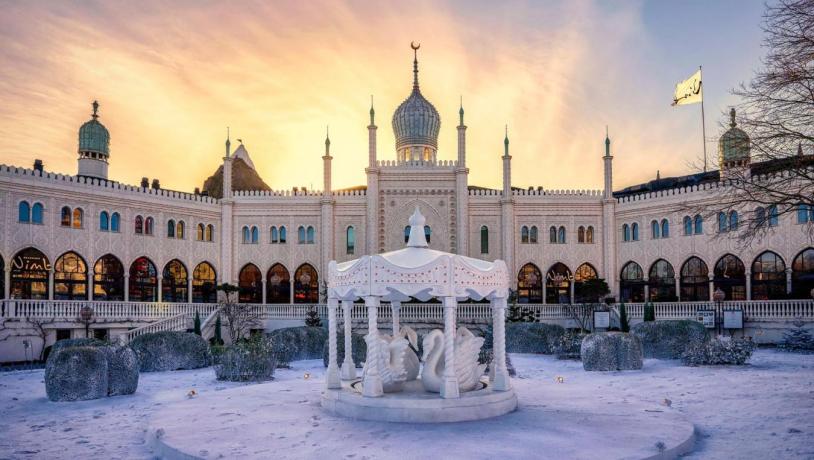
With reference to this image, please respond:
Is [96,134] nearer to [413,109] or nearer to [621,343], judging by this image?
[413,109]

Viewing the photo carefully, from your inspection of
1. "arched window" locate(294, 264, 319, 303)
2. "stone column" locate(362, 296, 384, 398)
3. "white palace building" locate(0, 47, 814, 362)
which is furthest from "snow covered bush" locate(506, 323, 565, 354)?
"arched window" locate(294, 264, 319, 303)

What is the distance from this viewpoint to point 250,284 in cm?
4019

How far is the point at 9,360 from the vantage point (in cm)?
2666

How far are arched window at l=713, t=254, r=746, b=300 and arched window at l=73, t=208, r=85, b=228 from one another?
1297 inches

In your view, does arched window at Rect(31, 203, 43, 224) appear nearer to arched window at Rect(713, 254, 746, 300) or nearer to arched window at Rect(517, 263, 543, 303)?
arched window at Rect(517, 263, 543, 303)

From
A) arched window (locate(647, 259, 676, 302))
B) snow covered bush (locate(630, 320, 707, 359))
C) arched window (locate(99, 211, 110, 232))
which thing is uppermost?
arched window (locate(99, 211, 110, 232))

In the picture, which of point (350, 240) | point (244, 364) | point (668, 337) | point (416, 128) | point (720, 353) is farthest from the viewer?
point (416, 128)

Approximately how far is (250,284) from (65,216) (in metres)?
11.0

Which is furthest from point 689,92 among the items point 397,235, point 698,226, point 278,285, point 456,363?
point 456,363

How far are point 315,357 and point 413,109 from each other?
20.6 m

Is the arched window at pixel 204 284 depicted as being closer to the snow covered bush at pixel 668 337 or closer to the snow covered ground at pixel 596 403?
the snow covered ground at pixel 596 403

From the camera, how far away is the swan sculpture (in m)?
12.4

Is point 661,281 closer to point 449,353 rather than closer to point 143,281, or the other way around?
point 143,281

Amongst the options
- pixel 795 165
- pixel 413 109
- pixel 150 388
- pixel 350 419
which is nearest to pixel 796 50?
pixel 795 165
